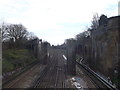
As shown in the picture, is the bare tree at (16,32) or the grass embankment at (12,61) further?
the bare tree at (16,32)

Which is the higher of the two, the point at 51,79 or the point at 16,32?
the point at 16,32

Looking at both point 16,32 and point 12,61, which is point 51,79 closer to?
point 12,61

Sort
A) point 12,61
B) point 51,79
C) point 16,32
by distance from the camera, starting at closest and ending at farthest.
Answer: point 51,79, point 12,61, point 16,32

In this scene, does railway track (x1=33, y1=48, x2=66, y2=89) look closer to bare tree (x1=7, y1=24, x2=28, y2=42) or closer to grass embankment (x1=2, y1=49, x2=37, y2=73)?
grass embankment (x1=2, y1=49, x2=37, y2=73)

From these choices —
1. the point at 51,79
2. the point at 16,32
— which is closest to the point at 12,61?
the point at 51,79

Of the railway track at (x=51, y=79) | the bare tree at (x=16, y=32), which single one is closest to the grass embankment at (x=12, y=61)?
the railway track at (x=51, y=79)

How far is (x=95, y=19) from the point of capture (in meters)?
57.6

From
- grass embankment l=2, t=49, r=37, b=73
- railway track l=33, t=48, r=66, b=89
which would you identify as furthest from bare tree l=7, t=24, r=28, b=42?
railway track l=33, t=48, r=66, b=89

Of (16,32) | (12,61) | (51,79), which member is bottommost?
(51,79)

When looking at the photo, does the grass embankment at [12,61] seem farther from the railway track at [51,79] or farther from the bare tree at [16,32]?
the bare tree at [16,32]

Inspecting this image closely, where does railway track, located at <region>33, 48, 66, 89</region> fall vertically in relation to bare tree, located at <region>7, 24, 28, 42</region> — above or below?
below

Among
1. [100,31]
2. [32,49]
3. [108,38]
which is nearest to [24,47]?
[32,49]

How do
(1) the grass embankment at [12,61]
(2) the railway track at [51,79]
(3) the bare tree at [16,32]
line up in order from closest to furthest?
(2) the railway track at [51,79]
(1) the grass embankment at [12,61]
(3) the bare tree at [16,32]

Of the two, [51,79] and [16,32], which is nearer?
[51,79]
